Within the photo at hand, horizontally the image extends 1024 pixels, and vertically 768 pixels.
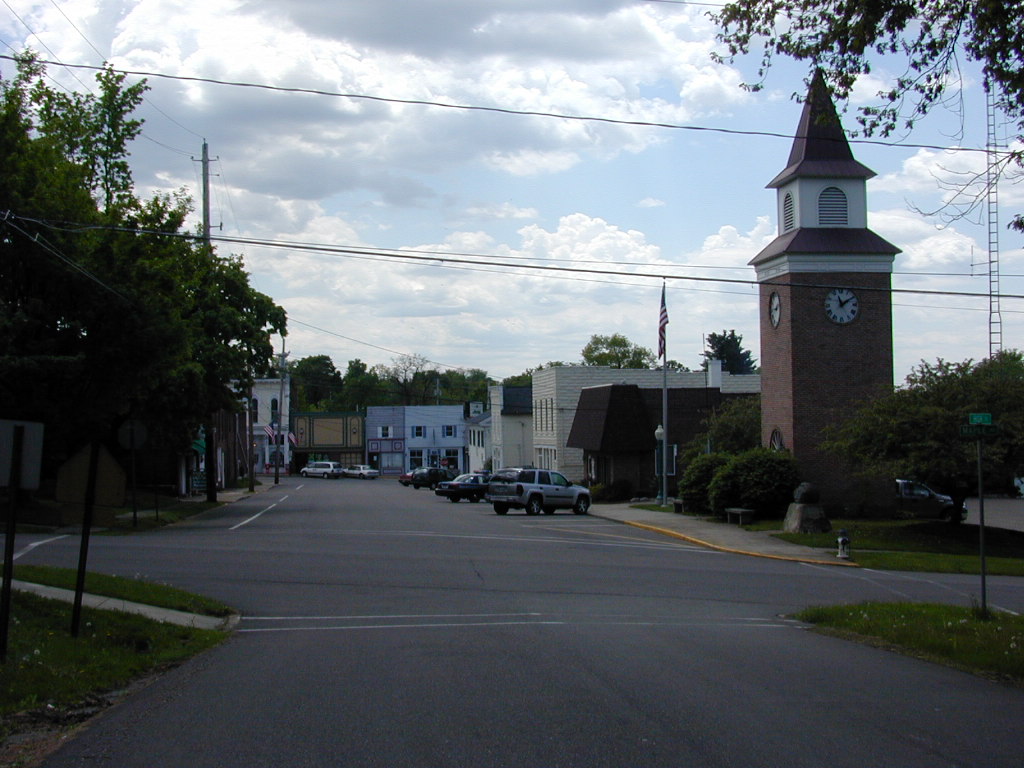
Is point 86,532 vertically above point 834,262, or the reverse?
point 834,262

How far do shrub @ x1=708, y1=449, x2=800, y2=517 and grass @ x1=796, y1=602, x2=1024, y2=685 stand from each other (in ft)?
55.7

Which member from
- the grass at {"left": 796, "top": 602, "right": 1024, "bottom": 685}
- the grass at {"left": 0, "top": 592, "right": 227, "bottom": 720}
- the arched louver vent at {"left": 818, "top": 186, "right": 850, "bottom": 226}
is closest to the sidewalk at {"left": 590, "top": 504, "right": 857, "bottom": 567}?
the grass at {"left": 796, "top": 602, "right": 1024, "bottom": 685}

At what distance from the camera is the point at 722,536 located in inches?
1143

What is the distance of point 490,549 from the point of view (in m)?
24.0

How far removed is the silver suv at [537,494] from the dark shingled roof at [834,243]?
516 inches

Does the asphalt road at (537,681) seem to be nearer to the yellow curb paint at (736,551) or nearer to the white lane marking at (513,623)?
the white lane marking at (513,623)

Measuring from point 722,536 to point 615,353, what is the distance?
98801 mm

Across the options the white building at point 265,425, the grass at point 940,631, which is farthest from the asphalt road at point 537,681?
the white building at point 265,425

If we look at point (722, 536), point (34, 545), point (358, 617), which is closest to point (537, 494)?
point (722, 536)

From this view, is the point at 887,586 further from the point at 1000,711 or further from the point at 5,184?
the point at 5,184

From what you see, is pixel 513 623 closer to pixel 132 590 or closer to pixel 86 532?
pixel 86 532

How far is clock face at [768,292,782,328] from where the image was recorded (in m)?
32.8

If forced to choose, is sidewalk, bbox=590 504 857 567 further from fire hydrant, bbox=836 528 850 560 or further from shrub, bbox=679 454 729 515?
shrub, bbox=679 454 729 515

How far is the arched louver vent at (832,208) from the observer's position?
107 feet
